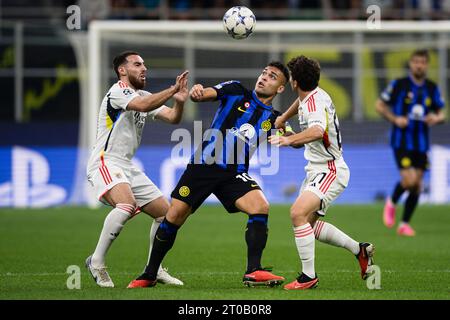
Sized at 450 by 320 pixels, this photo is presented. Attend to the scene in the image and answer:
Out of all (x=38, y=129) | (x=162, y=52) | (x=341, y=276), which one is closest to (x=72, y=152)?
(x=38, y=129)

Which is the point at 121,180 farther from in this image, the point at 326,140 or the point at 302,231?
the point at 326,140

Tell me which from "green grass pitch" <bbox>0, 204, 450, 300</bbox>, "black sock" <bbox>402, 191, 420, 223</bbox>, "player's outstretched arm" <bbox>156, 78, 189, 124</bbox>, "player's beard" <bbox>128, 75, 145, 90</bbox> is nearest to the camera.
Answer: "green grass pitch" <bbox>0, 204, 450, 300</bbox>

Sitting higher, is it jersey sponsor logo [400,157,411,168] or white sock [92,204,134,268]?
jersey sponsor logo [400,157,411,168]

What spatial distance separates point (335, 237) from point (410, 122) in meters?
7.01

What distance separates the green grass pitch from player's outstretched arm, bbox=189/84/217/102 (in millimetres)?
1748

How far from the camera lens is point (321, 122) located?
8781 mm

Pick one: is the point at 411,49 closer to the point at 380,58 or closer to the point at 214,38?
the point at 380,58

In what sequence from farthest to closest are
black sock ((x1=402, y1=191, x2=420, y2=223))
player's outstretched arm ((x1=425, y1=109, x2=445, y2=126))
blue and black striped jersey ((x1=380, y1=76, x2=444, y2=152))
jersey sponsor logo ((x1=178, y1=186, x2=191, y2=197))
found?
player's outstretched arm ((x1=425, y1=109, x2=445, y2=126)), blue and black striped jersey ((x1=380, y1=76, x2=444, y2=152)), black sock ((x1=402, y1=191, x2=420, y2=223)), jersey sponsor logo ((x1=178, y1=186, x2=191, y2=197))

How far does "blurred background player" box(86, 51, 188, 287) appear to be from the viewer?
29.7 feet

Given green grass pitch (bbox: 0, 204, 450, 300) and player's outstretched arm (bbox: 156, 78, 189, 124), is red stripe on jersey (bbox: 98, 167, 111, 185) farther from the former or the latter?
green grass pitch (bbox: 0, 204, 450, 300)

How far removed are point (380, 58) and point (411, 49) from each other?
0.73m

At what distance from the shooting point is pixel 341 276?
10.0 metres

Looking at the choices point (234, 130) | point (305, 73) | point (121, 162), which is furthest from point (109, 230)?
point (305, 73)

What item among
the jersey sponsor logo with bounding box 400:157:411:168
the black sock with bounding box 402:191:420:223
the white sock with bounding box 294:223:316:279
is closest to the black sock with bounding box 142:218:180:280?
the white sock with bounding box 294:223:316:279
